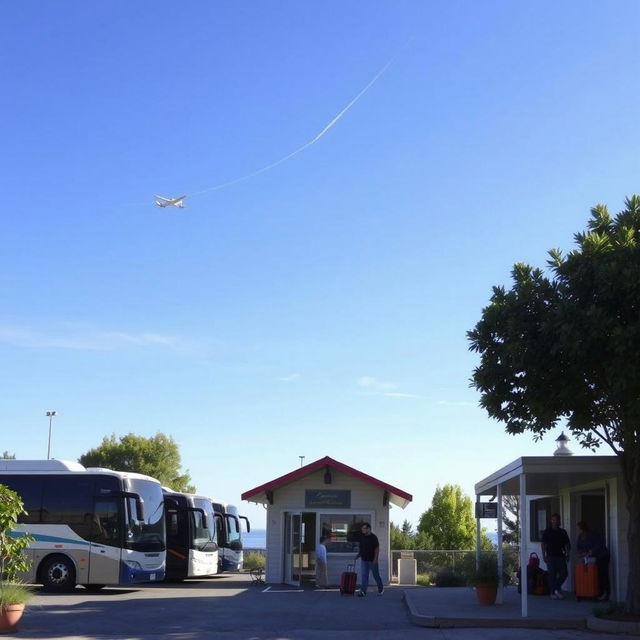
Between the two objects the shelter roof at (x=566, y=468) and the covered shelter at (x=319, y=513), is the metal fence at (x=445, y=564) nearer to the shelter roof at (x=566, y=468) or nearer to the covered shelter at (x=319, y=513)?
the covered shelter at (x=319, y=513)

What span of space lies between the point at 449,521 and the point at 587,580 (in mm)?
23560

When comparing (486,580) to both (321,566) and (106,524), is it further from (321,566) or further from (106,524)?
(106,524)

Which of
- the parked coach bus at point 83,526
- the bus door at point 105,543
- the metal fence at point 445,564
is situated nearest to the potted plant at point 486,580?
the metal fence at point 445,564

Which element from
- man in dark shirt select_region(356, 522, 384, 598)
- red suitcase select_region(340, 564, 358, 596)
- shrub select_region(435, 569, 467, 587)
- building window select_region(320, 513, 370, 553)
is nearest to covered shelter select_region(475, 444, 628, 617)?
shrub select_region(435, 569, 467, 587)

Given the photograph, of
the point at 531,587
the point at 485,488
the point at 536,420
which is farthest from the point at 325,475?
the point at 536,420

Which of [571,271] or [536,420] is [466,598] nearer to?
[536,420]

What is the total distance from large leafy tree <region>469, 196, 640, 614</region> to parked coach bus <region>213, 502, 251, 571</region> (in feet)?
60.1

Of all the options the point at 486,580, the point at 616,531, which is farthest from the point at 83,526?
the point at 616,531

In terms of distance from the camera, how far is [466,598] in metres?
21.1

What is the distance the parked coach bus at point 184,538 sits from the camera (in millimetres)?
28875

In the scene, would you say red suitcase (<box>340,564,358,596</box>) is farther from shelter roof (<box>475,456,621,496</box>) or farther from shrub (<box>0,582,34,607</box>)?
shrub (<box>0,582,34,607</box>)

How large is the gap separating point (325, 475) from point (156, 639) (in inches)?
548

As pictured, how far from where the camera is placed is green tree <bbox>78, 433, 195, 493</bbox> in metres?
56.9

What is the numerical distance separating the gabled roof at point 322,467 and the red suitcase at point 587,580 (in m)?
8.85
